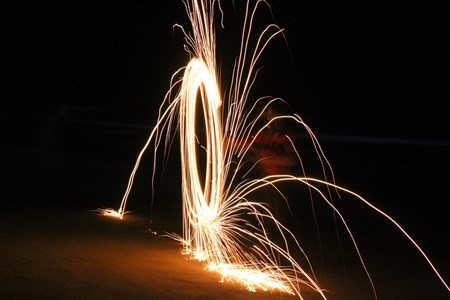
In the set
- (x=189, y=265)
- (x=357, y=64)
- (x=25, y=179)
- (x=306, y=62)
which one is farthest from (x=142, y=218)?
(x=357, y=64)

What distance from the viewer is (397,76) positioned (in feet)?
84.6

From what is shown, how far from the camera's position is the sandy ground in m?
5.91

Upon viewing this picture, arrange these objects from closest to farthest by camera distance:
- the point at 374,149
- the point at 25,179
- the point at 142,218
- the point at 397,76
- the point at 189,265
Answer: the point at 189,265, the point at 142,218, the point at 25,179, the point at 374,149, the point at 397,76

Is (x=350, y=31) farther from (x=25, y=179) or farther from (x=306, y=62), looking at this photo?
(x=25, y=179)

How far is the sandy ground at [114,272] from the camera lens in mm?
5906

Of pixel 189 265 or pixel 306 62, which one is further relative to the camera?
pixel 306 62

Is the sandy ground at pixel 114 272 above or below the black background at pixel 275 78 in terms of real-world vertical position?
below

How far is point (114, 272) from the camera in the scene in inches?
261

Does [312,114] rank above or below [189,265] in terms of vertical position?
above

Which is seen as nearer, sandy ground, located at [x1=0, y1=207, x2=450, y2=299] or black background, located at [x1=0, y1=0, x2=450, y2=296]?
sandy ground, located at [x1=0, y1=207, x2=450, y2=299]

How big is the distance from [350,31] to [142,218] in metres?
15.9

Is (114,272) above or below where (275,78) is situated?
below

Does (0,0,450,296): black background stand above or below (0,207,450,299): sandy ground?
above

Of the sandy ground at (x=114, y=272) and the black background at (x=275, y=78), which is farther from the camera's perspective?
the black background at (x=275, y=78)
